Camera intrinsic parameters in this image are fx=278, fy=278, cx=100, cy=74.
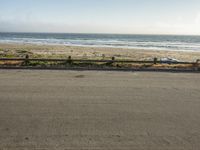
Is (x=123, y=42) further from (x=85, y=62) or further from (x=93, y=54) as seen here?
(x=85, y=62)

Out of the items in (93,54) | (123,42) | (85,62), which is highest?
(85,62)

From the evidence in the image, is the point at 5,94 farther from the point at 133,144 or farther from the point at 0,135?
the point at 133,144

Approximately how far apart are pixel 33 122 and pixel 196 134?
369 centimetres

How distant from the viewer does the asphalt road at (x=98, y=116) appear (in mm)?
5461

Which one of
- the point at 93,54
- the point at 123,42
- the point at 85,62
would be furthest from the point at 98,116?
the point at 123,42

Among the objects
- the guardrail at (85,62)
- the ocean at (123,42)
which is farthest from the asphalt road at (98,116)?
the ocean at (123,42)

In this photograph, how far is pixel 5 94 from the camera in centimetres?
927

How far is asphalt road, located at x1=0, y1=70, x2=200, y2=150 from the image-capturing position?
215 inches

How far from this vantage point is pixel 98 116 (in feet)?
23.4

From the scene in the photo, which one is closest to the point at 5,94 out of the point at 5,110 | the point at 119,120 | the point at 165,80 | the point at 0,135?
the point at 5,110

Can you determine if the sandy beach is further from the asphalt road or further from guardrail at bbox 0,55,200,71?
the asphalt road

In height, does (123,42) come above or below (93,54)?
below

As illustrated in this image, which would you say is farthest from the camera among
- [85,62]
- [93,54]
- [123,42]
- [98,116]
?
[123,42]

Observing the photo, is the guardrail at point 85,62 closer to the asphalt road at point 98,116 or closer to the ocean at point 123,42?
the asphalt road at point 98,116
